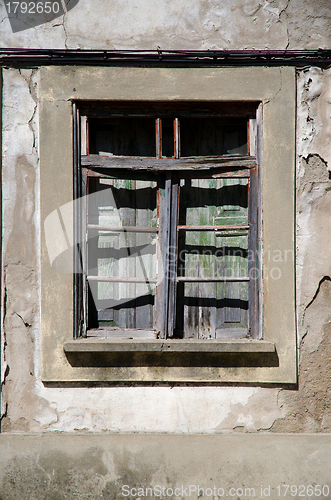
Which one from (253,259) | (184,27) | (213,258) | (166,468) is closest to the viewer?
(166,468)

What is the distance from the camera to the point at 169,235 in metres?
2.55

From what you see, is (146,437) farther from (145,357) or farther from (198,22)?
(198,22)

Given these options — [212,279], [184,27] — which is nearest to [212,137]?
[184,27]

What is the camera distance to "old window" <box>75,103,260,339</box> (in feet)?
8.35

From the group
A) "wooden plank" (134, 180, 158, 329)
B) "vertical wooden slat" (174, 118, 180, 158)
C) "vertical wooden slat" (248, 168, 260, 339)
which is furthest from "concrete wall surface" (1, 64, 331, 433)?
"vertical wooden slat" (174, 118, 180, 158)

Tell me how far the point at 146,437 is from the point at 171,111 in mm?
2403

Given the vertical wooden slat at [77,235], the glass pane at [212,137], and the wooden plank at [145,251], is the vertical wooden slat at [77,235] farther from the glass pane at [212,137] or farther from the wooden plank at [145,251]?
the glass pane at [212,137]

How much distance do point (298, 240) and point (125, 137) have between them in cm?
155

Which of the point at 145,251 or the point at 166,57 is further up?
the point at 166,57

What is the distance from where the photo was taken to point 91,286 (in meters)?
2.58

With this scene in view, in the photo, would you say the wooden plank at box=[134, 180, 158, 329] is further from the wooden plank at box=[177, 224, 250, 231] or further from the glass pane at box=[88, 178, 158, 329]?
the wooden plank at box=[177, 224, 250, 231]

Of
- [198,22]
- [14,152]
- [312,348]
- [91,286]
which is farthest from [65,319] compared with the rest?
[198,22]

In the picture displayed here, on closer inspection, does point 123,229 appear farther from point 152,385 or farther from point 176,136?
point 152,385

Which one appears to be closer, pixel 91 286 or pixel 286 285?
pixel 286 285
